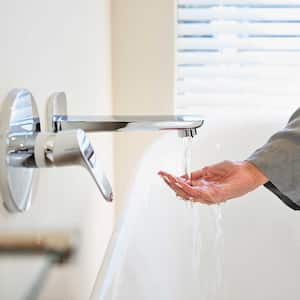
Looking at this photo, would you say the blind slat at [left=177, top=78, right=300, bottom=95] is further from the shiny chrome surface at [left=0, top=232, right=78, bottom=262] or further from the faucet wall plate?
the faucet wall plate

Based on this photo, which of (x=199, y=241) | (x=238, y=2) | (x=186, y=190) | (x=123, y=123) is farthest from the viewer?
(x=238, y=2)

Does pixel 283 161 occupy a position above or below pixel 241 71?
below

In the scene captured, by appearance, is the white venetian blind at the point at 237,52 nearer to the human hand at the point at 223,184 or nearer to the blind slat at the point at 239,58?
the blind slat at the point at 239,58

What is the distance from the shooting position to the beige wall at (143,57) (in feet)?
5.58

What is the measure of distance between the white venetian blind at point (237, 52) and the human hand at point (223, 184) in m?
0.82

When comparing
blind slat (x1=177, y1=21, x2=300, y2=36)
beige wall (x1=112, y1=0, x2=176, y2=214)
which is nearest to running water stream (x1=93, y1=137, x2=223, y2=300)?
beige wall (x1=112, y1=0, x2=176, y2=214)

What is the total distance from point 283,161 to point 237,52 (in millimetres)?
887

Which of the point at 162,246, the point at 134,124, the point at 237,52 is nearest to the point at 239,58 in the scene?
the point at 237,52

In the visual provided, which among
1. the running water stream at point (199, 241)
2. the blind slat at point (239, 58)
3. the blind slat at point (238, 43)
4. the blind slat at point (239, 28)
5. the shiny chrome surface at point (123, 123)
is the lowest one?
the running water stream at point (199, 241)

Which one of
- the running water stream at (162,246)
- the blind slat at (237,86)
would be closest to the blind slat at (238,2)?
the blind slat at (237,86)

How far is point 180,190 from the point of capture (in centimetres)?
89

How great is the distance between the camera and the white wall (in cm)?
64

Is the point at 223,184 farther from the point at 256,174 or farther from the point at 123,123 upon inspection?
the point at 123,123

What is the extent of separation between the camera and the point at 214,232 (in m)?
1.37
